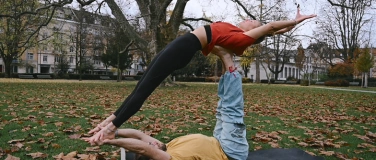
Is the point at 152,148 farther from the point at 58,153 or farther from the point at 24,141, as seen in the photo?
the point at 24,141

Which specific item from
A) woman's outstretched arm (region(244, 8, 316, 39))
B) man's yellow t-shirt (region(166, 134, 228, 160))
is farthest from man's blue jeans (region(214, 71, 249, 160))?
woman's outstretched arm (region(244, 8, 316, 39))

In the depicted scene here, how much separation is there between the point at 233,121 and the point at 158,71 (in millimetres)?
1025

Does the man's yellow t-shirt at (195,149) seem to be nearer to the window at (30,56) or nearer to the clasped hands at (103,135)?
the clasped hands at (103,135)

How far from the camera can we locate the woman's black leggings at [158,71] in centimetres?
316

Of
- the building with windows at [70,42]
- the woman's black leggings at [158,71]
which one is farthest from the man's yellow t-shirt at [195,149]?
the building with windows at [70,42]

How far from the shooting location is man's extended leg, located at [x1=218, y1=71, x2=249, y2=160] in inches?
135

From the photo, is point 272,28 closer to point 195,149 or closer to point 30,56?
point 195,149

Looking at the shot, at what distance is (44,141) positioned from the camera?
4.64 meters

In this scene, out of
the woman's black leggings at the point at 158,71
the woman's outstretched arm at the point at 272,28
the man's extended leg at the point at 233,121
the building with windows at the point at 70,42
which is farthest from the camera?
the building with windows at the point at 70,42

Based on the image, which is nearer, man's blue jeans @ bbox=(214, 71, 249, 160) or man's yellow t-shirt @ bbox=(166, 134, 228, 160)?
man's yellow t-shirt @ bbox=(166, 134, 228, 160)

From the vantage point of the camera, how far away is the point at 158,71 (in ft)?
10.8

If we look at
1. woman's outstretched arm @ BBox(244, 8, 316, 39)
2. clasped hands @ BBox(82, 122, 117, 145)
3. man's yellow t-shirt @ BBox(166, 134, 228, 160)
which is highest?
woman's outstretched arm @ BBox(244, 8, 316, 39)

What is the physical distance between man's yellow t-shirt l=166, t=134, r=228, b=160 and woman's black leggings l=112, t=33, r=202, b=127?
1.93ft

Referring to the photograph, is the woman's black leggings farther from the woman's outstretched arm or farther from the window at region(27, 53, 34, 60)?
the window at region(27, 53, 34, 60)
